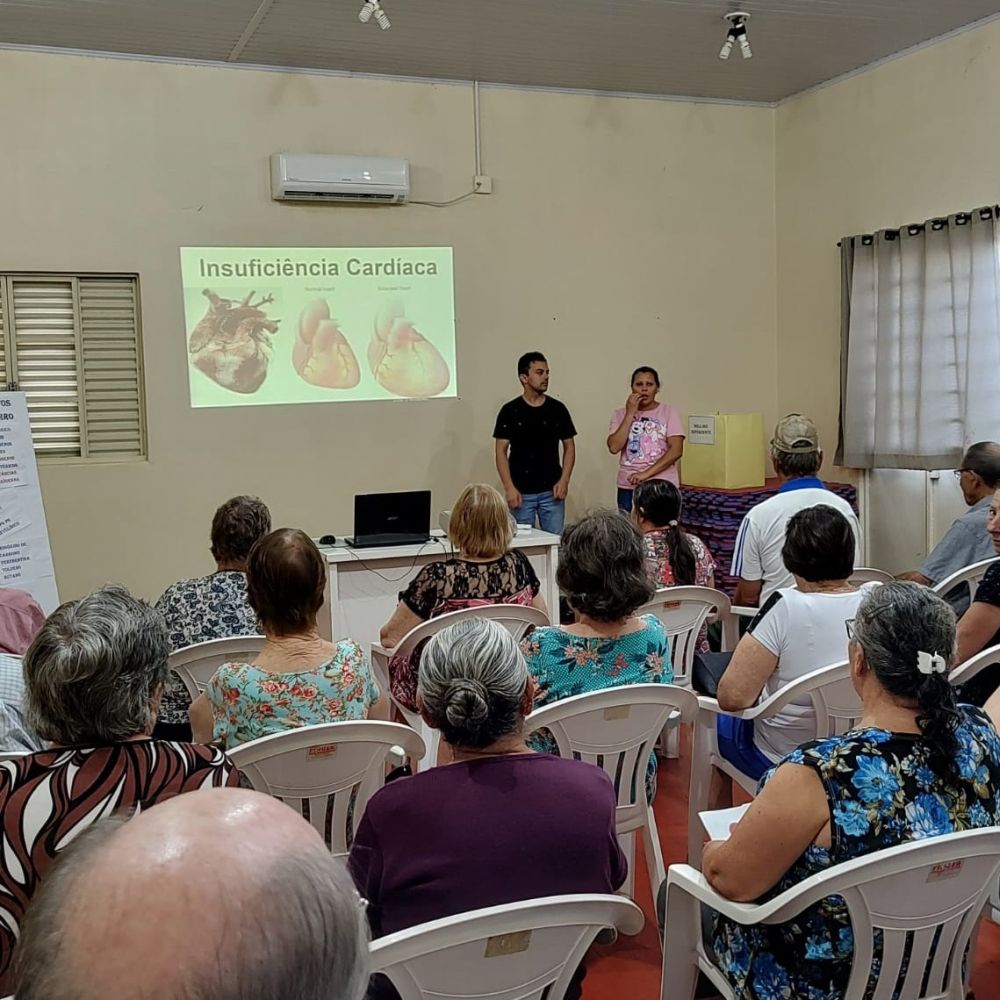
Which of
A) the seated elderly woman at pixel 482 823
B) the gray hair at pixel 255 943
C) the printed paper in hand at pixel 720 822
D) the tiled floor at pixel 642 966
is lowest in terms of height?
the tiled floor at pixel 642 966

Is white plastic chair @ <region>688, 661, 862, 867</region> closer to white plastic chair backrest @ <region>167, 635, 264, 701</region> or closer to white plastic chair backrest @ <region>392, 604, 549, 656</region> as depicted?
white plastic chair backrest @ <region>392, 604, 549, 656</region>

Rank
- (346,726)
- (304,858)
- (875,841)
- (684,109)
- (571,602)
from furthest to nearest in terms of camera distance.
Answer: (684,109)
(571,602)
(346,726)
(875,841)
(304,858)

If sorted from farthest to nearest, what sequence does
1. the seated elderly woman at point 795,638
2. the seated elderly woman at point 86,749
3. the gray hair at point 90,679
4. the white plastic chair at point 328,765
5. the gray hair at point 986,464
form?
the gray hair at point 986,464 → the seated elderly woman at point 795,638 → the white plastic chair at point 328,765 → the gray hair at point 90,679 → the seated elderly woman at point 86,749

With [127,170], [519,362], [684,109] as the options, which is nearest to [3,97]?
[127,170]

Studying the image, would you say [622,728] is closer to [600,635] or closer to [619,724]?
[619,724]

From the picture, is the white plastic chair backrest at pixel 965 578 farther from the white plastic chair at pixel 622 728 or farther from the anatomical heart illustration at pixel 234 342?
the anatomical heart illustration at pixel 234 342

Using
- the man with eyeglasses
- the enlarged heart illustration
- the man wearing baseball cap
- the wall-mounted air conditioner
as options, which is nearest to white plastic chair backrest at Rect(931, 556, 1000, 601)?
the man with eyeglasses

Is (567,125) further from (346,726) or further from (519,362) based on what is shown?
(346,726)

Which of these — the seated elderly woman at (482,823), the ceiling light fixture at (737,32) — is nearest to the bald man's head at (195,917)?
the seated elderly woman at (482,823)

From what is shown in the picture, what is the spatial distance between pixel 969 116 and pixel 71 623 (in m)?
5.34

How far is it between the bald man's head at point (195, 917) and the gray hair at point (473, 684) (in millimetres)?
1023

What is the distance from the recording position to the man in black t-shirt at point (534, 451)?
5.97m

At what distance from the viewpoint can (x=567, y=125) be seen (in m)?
6.46

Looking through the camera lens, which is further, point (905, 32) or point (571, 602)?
point (905, 32)
